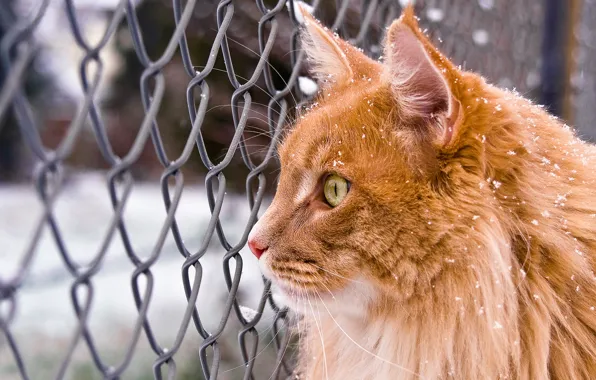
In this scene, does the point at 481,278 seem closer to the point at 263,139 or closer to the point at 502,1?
the point at 263,139

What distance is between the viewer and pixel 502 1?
366 centimetres

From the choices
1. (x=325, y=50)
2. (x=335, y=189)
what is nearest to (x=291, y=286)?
(x=335, y=189)

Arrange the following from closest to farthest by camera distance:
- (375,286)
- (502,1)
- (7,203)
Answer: (375,286) < (7,203) < (502,1)

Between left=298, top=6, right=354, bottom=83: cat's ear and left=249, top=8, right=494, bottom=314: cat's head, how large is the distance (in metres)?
0.16

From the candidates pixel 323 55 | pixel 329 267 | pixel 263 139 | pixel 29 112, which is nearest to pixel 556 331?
pixel 329 267

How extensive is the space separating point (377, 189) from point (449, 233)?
0.67 feet

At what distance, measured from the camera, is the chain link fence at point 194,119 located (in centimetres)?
81

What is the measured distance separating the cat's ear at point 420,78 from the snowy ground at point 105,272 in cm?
186

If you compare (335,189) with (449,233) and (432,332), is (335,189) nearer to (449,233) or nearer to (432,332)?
(449,233)

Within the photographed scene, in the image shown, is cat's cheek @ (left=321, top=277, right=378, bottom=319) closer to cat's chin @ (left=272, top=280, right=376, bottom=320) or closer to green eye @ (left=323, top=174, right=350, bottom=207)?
cat's chin @ (left=272, top=280, right=376, bottom=320)

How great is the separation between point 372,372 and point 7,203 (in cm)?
284

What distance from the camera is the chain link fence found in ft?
2.67

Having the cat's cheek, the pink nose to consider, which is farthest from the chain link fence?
the cat's cheek

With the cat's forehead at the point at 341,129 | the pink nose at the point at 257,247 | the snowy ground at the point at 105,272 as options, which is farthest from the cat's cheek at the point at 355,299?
the snowy ground at the point at 105,272
